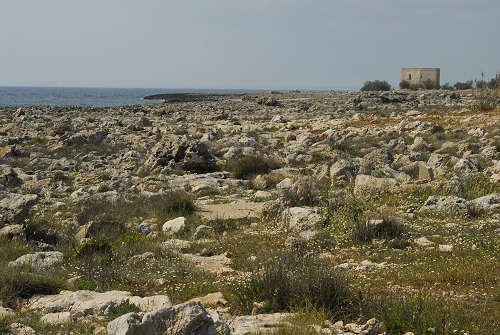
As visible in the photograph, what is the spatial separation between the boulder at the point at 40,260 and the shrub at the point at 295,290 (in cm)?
276

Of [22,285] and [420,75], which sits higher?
[420,75]

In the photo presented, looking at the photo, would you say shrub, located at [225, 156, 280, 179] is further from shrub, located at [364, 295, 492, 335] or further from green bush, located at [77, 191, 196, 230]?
shrub, located at [364, 295, 492, 335]

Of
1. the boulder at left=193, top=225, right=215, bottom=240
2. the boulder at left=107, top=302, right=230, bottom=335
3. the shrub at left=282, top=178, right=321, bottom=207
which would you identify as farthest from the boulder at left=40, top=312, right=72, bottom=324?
the shrub at left=282, top=178, right=321, bottom=207

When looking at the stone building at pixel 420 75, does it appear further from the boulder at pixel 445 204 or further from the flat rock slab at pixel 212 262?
the flat rock slab at pixel 212 262

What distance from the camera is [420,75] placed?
238ft

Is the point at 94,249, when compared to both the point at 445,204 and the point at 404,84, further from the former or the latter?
the point at 404,84

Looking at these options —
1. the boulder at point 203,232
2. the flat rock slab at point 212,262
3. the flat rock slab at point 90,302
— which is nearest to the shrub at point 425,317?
the flat rock slab at point 90,302

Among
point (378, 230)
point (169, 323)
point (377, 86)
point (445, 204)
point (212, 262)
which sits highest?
point (377, 86)

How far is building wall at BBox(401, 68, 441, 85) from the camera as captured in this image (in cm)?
7150

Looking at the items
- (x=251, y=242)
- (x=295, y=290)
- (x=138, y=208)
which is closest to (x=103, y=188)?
(x=138, y=208)

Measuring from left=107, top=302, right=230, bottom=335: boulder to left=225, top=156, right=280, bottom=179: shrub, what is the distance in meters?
9.72

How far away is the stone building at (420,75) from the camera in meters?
71.4

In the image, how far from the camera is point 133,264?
20.4ft

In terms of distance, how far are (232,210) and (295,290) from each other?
17.1 ft
